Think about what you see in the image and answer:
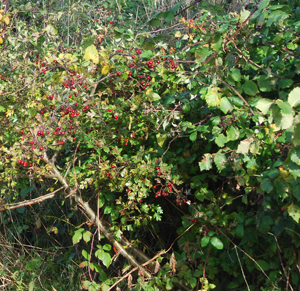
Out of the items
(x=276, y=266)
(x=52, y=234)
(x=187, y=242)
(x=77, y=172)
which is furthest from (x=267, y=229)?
(x=52, y=234)

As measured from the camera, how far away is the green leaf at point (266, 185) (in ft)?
5.20

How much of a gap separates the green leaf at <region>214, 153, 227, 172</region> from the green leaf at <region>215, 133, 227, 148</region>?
6cm

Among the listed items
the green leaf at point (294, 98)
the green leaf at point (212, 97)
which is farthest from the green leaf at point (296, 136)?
the green leaf at point (212, 97)

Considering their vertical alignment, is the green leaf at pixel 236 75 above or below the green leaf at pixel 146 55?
above

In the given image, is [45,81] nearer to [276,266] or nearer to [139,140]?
[139,140]

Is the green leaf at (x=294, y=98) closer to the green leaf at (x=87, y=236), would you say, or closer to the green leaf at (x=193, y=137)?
the green leaf at (x=193, y=137)

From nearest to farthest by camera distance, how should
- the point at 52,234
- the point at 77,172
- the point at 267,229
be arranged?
the point at 267,229 → the point at 77,172 → the point at 52,234

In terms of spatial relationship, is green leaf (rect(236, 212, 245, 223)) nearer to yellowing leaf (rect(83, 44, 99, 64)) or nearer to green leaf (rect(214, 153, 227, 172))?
green leaf (rect(214, 153, 227, 172))

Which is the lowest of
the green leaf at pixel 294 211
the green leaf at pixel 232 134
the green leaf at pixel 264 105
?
the green leaf at pixel 294 211

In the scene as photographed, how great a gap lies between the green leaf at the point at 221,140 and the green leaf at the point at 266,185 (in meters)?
0.30

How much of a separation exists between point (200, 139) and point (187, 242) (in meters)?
0.54

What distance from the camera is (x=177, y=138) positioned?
7.45 feet

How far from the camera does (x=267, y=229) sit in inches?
73.9

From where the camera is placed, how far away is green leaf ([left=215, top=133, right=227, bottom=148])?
6.07 feet
